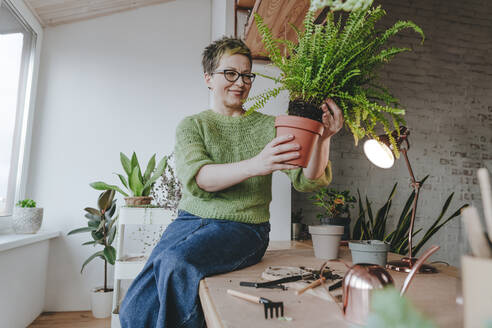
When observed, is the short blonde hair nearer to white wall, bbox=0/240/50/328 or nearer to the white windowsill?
the white windowsill

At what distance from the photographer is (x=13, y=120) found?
8.50 feet

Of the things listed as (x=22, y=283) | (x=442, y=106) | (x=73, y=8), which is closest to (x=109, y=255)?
(x=22, y=283)

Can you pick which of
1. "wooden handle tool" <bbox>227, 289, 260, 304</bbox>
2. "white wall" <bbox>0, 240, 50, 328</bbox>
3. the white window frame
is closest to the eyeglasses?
"wooden handle tool" <bbox>227, 289, 260, 304</bbox>

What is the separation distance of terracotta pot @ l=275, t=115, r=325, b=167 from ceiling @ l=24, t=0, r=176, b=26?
268cm

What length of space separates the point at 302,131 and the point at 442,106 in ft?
12.5

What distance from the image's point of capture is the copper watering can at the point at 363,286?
506 millimetres

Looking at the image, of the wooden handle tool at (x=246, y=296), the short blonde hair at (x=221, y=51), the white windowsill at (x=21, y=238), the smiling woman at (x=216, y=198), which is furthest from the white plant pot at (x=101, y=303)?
the wooden handle tool at (x=246, y=296)

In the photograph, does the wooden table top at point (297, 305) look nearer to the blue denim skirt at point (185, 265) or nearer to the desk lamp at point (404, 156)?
the blue denim skirt at point (185, 265)

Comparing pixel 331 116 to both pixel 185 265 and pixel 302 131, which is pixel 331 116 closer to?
pixel 302 131

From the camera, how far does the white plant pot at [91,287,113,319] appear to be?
101 inches

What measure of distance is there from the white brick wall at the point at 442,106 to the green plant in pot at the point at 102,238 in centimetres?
243

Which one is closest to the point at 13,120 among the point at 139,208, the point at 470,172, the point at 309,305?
the point at 139,208

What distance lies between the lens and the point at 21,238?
2.18m

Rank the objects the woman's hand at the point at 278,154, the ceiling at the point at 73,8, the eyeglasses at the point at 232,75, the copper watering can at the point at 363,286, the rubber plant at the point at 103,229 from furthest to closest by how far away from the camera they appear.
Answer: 1. the ceiling at the point at 73,8
2. the rubber plant at the point at 103,229
3. the eyeglasses at the point at 232,75
4. the woman's hand at the point at 278,154
5. the copper watering can at the point at 363,286
